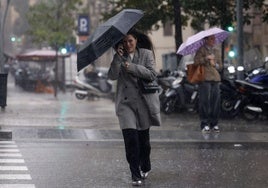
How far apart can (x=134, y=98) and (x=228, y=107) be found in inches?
326

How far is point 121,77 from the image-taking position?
8383mm

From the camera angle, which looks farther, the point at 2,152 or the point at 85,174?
the point at 2,152

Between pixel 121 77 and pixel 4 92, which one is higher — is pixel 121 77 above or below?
above

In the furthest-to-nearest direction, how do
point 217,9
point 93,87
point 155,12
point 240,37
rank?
1. point 93,87
2. point 155,12
3. point 217,9
4. point 240,37

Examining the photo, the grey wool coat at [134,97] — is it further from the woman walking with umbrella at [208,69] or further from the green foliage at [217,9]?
the green foliage at [217,9]

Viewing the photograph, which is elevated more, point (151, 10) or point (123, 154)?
point (151, 10)

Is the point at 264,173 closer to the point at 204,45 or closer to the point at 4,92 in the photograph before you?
the point at 204,45

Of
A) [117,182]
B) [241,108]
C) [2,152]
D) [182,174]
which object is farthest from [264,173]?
[241,108]

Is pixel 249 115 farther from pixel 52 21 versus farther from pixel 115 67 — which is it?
pixel 52 21

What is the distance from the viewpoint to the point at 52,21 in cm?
4472

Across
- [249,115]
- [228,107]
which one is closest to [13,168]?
[228,107]

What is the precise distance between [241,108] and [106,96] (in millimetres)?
13056

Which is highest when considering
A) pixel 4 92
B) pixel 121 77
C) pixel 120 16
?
pixel 120 16

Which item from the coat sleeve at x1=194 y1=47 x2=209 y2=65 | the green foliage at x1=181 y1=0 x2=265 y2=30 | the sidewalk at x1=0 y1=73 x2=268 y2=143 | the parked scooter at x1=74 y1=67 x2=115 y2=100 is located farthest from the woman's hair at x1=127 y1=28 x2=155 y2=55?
the parked scooter at x1=74 y1=67 x2=115 y2=100
